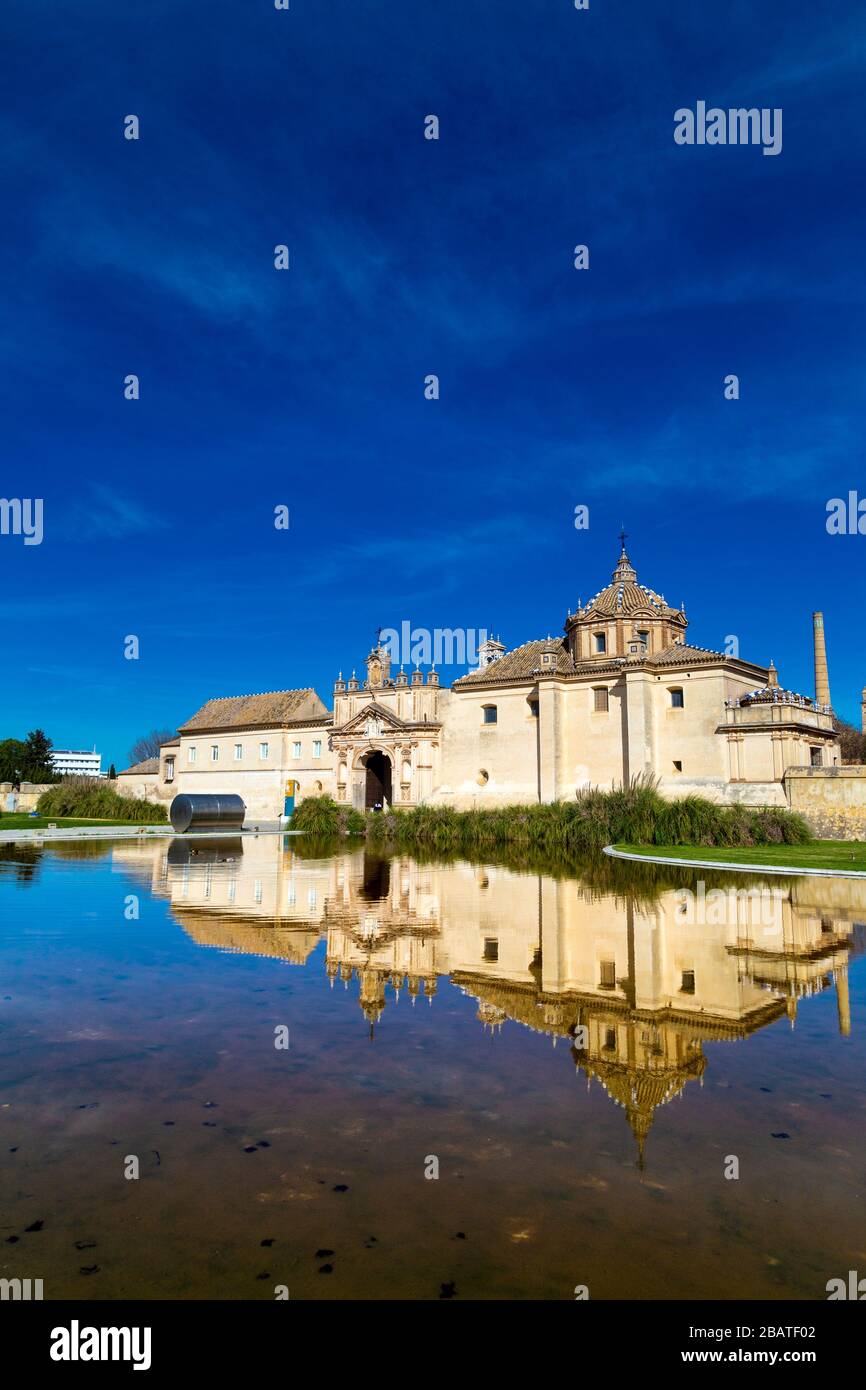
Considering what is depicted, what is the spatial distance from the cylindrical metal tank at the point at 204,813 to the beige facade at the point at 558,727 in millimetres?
7170

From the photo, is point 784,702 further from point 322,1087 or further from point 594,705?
point 322,1087

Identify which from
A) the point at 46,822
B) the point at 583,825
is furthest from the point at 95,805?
the point at 583,825

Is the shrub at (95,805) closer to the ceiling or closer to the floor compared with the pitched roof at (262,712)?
closer to the floor

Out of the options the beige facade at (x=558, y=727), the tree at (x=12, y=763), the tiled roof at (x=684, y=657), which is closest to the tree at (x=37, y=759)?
the tree at (x=12, y=763)

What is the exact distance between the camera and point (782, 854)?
944 inches

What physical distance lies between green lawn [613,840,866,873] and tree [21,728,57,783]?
5724cm

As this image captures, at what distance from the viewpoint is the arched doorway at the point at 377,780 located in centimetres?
4791

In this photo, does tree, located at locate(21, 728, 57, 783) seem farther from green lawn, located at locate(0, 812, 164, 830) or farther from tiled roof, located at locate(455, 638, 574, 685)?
tiled roof, located at locate(455, 638, 574, 685)

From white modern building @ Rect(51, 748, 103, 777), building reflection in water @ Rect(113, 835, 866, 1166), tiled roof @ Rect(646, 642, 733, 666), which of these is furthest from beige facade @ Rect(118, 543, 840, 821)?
white modern building @ Rect(51, 748, 103, 777)

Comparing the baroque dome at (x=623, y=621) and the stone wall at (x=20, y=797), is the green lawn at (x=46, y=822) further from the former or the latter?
the baroque dome at (x=623, y=621)

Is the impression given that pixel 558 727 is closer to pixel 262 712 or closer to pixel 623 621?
pixel 623 621

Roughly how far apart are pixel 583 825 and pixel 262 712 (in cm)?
2729
